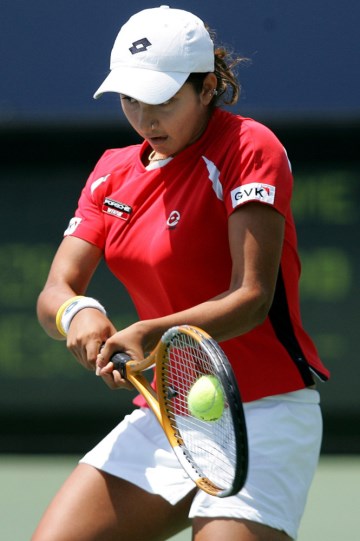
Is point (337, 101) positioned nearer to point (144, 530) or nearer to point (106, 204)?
point (106, 204)

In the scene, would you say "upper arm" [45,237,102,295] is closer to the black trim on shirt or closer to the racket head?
the racket head

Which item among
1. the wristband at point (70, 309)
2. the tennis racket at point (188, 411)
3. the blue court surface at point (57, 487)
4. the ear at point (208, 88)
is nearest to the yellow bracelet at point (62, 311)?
the wristband at point (70, 309)

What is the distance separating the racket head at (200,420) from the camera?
2273mm

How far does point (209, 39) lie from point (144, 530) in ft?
3.43

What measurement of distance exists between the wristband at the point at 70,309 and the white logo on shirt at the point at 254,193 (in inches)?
15.9

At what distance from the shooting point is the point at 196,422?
103 inches

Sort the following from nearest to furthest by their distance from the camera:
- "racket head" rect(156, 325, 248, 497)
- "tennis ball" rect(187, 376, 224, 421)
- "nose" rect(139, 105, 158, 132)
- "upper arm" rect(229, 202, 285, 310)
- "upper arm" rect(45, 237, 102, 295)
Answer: "racket head" rect(156, 325, 248, 497), "tennis ball" rect(187, 376, 224, 421), "upper arm" rect(229, 202, 285, 310), "nose" rect(139, 105, 158, 132), "upper arm" rect(45, 237, 102, 295)

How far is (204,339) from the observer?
232 cm

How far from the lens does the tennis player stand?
99.0 inches

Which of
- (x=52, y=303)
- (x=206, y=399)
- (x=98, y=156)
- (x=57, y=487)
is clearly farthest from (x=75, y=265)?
(x=98, y=156)

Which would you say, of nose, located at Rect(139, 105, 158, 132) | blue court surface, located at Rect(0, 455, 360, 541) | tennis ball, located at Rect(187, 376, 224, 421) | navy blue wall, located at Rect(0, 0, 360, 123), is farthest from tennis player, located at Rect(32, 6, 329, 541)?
navy blue wall, located at Rect(0, 0, 360, 123)

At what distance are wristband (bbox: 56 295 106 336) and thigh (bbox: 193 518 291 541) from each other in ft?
1.68

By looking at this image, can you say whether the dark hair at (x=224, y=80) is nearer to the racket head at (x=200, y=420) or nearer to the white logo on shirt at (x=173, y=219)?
the white logo on shirt at (x=173, y=219)

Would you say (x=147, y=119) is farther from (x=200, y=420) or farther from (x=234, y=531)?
(x=234, y=531)
